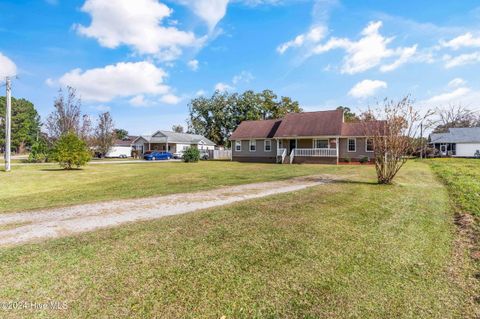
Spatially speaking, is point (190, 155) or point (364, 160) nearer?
point (364, 160)

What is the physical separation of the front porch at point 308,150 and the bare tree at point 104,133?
31.9 m

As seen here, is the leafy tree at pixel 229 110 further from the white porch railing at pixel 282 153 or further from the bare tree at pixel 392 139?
the bare tree at pixel 392 139

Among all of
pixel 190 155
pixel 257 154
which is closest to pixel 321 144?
pixel 257 154

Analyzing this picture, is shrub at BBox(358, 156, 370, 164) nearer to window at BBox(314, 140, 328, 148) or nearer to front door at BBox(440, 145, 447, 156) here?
window at BBox(314, 140, 328, 148)

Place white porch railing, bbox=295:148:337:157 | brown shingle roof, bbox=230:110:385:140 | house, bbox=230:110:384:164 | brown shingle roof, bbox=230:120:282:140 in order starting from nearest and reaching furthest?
1. white porch railing, bbox=295:148:337:157
2. house, bbox=230:110:384:164
3. brown shingle roof, bbox=230:110:385:140
4. brown shingle roof, bbox=230:120:282:140

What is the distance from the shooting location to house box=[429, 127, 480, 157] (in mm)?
39625

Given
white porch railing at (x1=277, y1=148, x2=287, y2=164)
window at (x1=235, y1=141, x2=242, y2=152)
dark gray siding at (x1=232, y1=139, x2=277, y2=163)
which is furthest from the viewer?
window at (x1=235, y1=141, x2=242, y2=152)

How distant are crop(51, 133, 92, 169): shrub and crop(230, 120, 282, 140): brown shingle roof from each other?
18456 millimetres

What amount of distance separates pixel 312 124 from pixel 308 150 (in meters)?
3.26

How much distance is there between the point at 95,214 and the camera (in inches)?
249

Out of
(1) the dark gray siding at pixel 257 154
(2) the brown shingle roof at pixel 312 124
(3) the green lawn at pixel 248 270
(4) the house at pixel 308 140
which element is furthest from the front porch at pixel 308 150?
(3) the green lawn at pixel 248 270

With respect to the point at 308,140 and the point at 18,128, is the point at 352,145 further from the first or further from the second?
the point at 18,128

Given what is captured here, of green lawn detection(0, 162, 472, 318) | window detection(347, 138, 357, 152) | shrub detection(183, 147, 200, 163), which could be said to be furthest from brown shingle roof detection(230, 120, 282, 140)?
green lawn detection(0, 162, 472, 318)

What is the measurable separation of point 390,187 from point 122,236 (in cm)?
996
